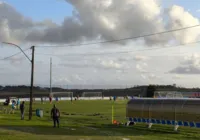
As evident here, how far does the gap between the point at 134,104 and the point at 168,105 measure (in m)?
5.39

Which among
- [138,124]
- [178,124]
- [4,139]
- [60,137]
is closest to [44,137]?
[60,137]

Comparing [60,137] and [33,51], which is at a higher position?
[33,51]

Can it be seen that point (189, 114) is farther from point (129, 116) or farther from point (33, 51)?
point (33, 51)

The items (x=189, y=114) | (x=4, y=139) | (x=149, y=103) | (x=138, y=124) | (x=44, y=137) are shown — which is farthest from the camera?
(x=138, y=124)

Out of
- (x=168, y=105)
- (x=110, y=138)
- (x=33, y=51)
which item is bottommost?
(x=110, y=138)

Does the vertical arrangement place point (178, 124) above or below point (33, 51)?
below

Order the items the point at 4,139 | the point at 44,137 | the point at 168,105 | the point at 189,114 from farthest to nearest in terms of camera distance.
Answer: the point at 168,105 < the point at 189,114 < the point at 44,137 < the point at 4,139

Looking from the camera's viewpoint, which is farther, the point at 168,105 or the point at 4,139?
the point at 168,105

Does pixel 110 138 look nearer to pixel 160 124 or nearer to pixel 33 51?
pixel 160 124

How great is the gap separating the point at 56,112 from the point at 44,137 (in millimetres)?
7432

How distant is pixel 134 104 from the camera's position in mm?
40594

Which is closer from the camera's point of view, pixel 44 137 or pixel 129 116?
pixel 44 137

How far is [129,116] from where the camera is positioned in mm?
40594

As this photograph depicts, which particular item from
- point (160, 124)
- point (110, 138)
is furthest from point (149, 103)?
point (110, 138)
